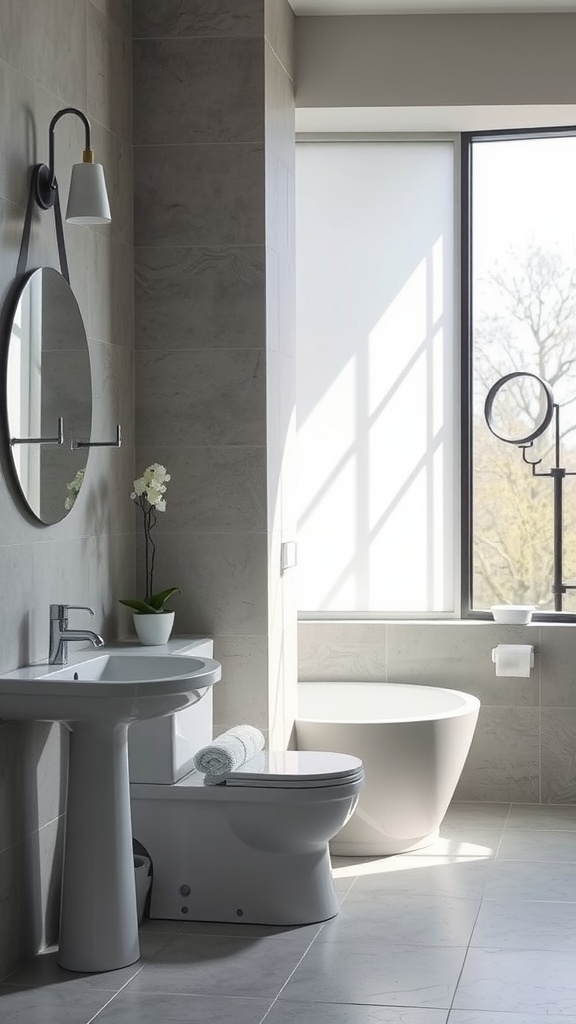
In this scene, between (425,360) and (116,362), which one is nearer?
(116,362)

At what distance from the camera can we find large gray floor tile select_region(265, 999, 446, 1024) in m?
2.89

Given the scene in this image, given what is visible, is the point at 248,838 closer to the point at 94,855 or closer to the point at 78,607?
the point at 94,855

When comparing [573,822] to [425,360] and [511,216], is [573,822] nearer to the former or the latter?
[425,360]

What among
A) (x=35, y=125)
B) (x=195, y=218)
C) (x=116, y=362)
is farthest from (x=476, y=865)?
(x=35, y=125)

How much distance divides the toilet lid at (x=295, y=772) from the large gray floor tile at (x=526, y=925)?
54cm

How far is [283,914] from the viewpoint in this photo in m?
3.58

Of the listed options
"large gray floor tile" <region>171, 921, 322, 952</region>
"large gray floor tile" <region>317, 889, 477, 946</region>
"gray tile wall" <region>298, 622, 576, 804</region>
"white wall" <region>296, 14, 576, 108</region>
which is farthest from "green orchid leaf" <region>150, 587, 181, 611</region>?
"white wall" <region>296, 14, 576, 108</region>

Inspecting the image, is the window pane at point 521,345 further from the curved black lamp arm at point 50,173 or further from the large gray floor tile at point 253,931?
the curved black lamp arm at point 50,173

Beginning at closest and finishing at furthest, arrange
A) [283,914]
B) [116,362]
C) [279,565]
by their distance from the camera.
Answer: [283,914], [116,362], [279,565]

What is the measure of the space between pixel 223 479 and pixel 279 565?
39 centimetres

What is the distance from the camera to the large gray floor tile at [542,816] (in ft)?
15.2

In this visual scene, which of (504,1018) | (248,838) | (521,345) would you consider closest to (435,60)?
(521,345)

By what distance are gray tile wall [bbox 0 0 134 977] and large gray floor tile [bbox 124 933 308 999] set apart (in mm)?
357

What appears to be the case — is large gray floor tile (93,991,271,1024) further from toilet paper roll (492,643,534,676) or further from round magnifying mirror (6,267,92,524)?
toilet paper roll (492,643,534,676)
